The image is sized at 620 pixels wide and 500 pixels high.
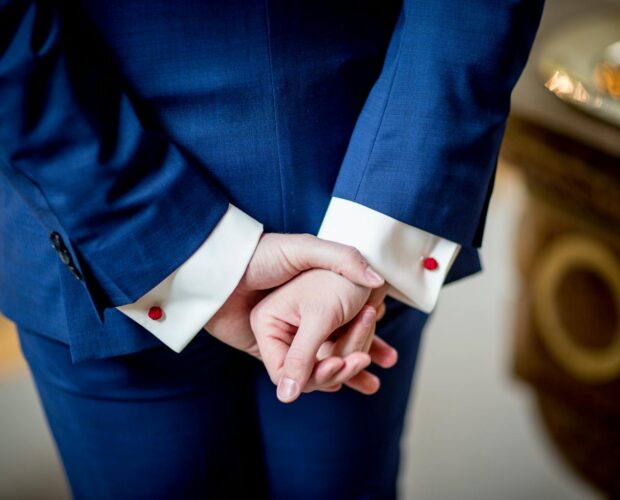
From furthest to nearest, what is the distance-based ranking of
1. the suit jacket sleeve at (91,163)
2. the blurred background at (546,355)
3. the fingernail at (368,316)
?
1. the blurred background at (546,355)
2. the fingernail at (368,316)
3. the suit jacket sleeve at (91,163)

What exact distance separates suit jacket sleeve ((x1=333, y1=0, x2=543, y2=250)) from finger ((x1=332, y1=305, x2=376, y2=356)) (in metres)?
0.09

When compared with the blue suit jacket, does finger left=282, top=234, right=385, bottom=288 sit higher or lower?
lower

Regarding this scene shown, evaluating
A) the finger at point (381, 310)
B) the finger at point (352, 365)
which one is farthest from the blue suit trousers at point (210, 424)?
the finger at point (352, 365)

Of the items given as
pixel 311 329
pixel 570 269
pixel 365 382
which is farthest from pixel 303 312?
pixel 570 269

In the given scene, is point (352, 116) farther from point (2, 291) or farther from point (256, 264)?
point (2, 291)

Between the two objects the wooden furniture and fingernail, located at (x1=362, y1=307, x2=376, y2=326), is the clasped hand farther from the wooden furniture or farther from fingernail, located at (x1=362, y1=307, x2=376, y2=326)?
the wooden furniture

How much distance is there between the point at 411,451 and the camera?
1.70 meters

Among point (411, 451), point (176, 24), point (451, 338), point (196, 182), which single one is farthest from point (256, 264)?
point (451, 338)

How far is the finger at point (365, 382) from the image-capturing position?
2.35 feet

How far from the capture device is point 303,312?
640 millimetres

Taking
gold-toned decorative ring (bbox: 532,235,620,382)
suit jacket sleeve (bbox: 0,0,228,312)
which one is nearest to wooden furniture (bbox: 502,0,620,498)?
gold-toned decorative ring (bbox: 532,235,620,382)

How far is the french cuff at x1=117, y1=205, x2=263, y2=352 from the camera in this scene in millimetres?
633

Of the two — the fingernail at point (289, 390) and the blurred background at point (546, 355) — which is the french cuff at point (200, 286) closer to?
the fingernail at point (289, 390)

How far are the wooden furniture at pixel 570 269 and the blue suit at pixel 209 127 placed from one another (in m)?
0.66
